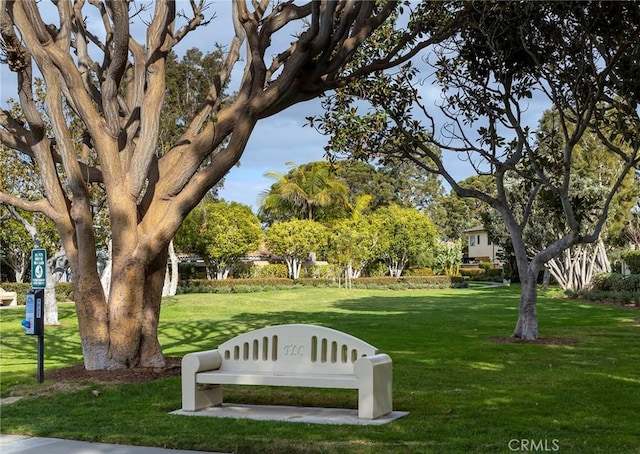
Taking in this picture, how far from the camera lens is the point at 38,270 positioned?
11359mm

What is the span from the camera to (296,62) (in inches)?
460

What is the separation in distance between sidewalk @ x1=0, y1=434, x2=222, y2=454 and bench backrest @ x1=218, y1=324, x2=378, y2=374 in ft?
7.40

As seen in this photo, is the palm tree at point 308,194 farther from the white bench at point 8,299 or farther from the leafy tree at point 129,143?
the leafy tree at point 129,143

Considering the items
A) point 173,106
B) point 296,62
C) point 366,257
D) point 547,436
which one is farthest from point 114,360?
point 366,257

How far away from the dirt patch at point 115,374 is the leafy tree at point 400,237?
4686cm

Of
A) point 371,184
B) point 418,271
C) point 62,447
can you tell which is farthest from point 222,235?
point 62,447

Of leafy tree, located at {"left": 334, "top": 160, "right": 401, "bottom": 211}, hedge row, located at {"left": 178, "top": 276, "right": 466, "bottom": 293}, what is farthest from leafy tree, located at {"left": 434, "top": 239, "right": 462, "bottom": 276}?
leafy tree, located at {"left": 334, "top": 160, "right": 401, "bottom": 211}

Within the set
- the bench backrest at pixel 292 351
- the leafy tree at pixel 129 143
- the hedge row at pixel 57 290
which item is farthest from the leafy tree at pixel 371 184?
the bench backrest at pixel 292 351

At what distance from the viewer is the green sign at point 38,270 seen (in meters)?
11.2

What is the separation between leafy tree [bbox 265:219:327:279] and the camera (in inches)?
2103

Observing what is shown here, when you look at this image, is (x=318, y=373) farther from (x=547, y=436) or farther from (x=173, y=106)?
(x=173, y=106)

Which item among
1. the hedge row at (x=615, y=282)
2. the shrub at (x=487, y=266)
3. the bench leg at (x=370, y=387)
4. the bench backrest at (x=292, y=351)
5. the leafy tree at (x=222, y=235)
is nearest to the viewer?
the bench leg at (x=370, y=387)

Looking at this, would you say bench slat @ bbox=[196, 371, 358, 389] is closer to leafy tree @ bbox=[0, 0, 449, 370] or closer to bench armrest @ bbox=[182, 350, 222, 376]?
bench armrest @ bbox=[182, 350, 222, 376]

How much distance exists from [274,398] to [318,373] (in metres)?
1.61
